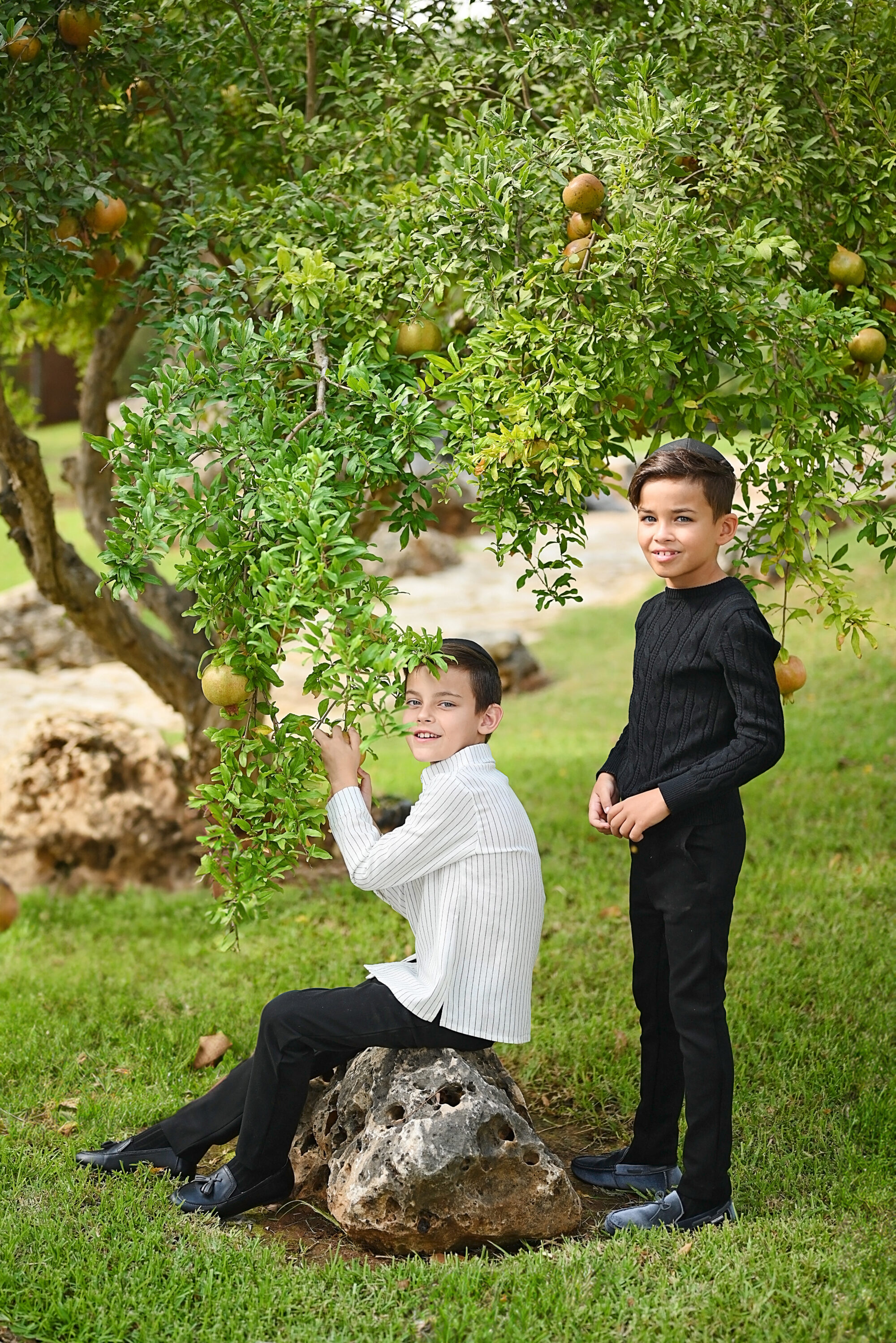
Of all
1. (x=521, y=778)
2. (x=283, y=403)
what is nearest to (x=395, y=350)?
(x=283, y=403)

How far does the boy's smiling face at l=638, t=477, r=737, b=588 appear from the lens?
9.10ft

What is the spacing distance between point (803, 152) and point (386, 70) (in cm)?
147

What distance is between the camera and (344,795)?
9.02 feet

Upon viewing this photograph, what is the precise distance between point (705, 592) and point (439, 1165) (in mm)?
1451

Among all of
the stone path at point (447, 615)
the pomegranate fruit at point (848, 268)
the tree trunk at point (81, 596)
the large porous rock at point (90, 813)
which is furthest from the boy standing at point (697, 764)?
the stone path at point (447, 615)

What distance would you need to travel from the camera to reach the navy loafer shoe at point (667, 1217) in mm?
2842

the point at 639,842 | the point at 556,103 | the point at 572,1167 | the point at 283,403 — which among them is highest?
the point at 556,103

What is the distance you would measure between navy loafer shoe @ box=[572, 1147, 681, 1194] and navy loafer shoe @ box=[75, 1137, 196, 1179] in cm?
104

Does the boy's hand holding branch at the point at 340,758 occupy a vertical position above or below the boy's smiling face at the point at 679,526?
below

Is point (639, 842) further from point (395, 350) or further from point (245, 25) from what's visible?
point (245, 25)

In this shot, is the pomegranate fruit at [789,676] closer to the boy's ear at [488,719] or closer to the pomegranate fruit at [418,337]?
the boy's ear at [488,719]

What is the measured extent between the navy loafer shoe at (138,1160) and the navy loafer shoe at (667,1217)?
1.09 m

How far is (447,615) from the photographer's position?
14.3m

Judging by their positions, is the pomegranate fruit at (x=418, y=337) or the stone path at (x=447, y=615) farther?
the stone path at (x=447, y=615)
